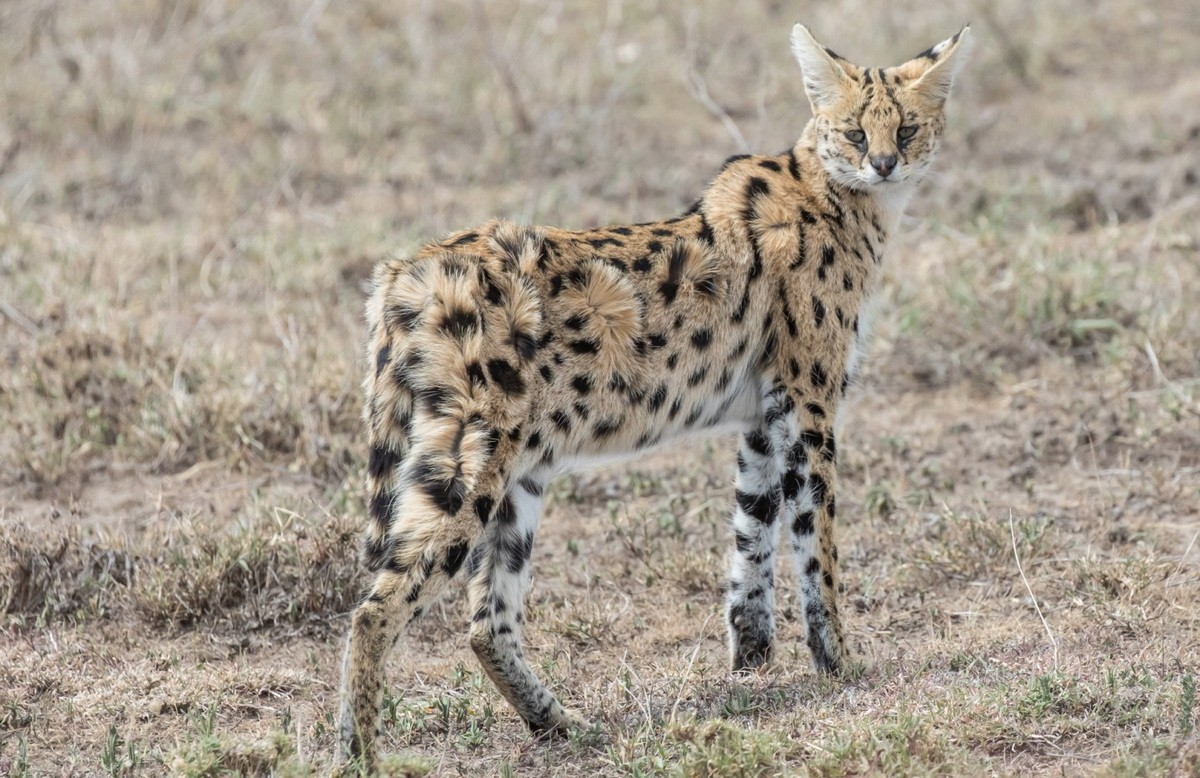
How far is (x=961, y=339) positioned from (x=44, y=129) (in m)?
6.03

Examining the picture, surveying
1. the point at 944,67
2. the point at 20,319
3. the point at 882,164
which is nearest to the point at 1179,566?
the point at 882,164

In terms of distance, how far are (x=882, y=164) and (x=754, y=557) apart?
144 centimetres

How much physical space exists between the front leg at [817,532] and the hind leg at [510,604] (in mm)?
911

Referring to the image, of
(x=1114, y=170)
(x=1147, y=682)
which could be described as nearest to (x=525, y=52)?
(x=1114, y=170)

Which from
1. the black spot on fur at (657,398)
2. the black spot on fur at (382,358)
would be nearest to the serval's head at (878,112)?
the black spot on fur at (657,398)

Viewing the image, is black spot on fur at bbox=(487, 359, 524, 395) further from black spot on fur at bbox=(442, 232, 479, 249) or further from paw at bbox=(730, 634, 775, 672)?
paw at bbox=(730, 634, 775, 672)

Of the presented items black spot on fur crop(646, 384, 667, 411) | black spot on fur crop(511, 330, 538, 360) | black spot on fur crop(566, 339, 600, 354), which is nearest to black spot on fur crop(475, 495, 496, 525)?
black spot on fur crop(511, 330, 538, 360)

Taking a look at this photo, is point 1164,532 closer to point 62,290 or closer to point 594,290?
point 594,290

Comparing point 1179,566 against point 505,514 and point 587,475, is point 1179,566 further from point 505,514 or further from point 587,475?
point 505,514

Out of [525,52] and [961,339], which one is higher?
[525,52]

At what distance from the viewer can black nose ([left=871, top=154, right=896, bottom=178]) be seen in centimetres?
558

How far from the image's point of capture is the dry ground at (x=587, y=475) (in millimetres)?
5102

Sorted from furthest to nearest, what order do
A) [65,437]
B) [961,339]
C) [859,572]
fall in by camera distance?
1. [961,339]
2. [65,437]
3. [859,572]

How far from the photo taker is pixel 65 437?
719cm
